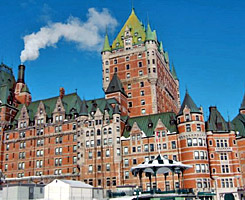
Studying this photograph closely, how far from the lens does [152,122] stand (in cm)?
8700

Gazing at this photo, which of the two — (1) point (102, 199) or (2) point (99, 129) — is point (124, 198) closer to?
(1) point (102, 199)

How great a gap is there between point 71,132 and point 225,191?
138 ft

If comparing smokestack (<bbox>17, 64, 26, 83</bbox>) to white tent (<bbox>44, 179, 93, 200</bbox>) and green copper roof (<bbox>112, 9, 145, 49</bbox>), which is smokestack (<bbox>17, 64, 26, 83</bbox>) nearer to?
green copper roof (<bbox>112, 9, 145, 49</bbox>)

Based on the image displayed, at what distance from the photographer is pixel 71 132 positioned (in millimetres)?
91875

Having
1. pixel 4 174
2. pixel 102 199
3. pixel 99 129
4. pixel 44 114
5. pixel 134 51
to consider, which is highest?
pixel 134 51

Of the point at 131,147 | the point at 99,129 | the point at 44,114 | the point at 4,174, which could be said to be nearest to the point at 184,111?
the point at 131,147

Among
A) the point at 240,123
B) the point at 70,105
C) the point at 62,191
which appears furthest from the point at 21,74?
the point at 240,123

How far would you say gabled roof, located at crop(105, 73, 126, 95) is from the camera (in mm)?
98438

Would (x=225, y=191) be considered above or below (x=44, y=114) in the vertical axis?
below

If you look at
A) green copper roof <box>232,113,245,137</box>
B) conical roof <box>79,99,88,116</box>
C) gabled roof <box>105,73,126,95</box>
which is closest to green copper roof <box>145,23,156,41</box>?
gabled roof <box>105,73,126,95</box>

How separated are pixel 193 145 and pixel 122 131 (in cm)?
1950

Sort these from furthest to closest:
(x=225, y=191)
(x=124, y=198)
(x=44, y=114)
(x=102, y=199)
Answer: (x=44, y=114), (x=225, y=191), (x=102, y=199), (x=124, y=198)

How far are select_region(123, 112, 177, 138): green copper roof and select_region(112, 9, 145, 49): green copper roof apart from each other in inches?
1230

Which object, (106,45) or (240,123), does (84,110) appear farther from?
(240,123)
